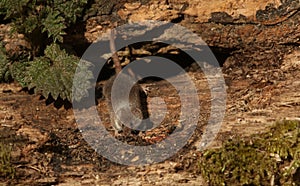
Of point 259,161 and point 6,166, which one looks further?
point 6,166

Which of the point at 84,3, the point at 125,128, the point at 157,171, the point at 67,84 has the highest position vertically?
the point at 84,3

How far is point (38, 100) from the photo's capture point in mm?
3604

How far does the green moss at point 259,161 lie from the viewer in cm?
286

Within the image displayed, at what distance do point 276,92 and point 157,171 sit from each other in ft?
3.01

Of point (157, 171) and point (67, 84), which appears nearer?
point (157, 171)

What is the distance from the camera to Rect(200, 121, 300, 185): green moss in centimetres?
286

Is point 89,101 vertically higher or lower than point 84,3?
lower

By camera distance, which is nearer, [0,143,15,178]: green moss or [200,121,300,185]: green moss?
[200,121,300,185]: green moss

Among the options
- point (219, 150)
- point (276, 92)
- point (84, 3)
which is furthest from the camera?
point (84, 3)

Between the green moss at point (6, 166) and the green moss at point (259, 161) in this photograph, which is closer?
the green moss at point (259, 161)

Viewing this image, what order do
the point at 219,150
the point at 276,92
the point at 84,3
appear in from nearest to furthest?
the point at 219,150, the point at 276,92, the point at 84,3

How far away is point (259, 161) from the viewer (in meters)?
2.87

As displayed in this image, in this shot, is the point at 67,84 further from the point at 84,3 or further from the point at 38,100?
the point at 84,3

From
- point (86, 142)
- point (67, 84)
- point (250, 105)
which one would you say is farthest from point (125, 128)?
point (250, 105)
